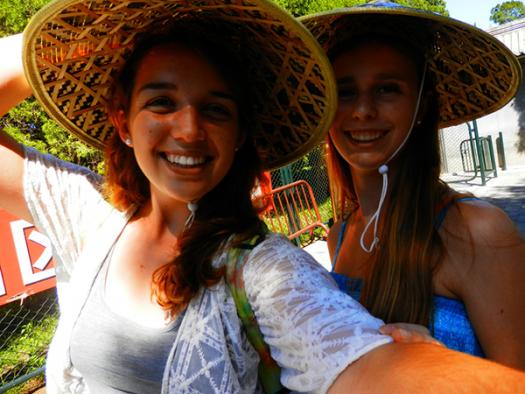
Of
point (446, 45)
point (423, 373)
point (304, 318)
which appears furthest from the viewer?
point (446, 45)

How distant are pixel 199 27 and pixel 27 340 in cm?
440

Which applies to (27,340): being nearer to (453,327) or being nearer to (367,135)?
(367,135)

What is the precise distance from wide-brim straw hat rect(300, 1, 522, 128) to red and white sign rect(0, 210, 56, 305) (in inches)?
122

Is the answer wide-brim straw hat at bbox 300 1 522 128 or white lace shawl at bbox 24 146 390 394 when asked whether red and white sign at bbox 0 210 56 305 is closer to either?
white lace shawl at bbox 24 146 390 394

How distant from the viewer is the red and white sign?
3.62m

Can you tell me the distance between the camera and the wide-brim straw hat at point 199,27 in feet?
4.39

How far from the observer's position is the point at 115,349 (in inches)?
47.5

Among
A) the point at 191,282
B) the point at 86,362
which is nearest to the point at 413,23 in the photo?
the point at 191,282

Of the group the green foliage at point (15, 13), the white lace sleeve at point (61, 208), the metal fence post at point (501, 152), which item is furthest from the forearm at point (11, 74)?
the metal fence post at point (501, 152)

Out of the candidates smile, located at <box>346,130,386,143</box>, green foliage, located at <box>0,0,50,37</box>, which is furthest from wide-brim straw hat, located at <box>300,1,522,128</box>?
green foliage, located at <box>0,0,50,37</box>

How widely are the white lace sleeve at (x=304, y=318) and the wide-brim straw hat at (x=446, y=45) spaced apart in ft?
2.79

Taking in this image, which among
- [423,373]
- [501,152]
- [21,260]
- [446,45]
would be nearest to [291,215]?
[21,260]

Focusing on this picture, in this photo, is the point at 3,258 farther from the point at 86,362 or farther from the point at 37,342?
the point at 86,362

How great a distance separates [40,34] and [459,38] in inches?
57.2
